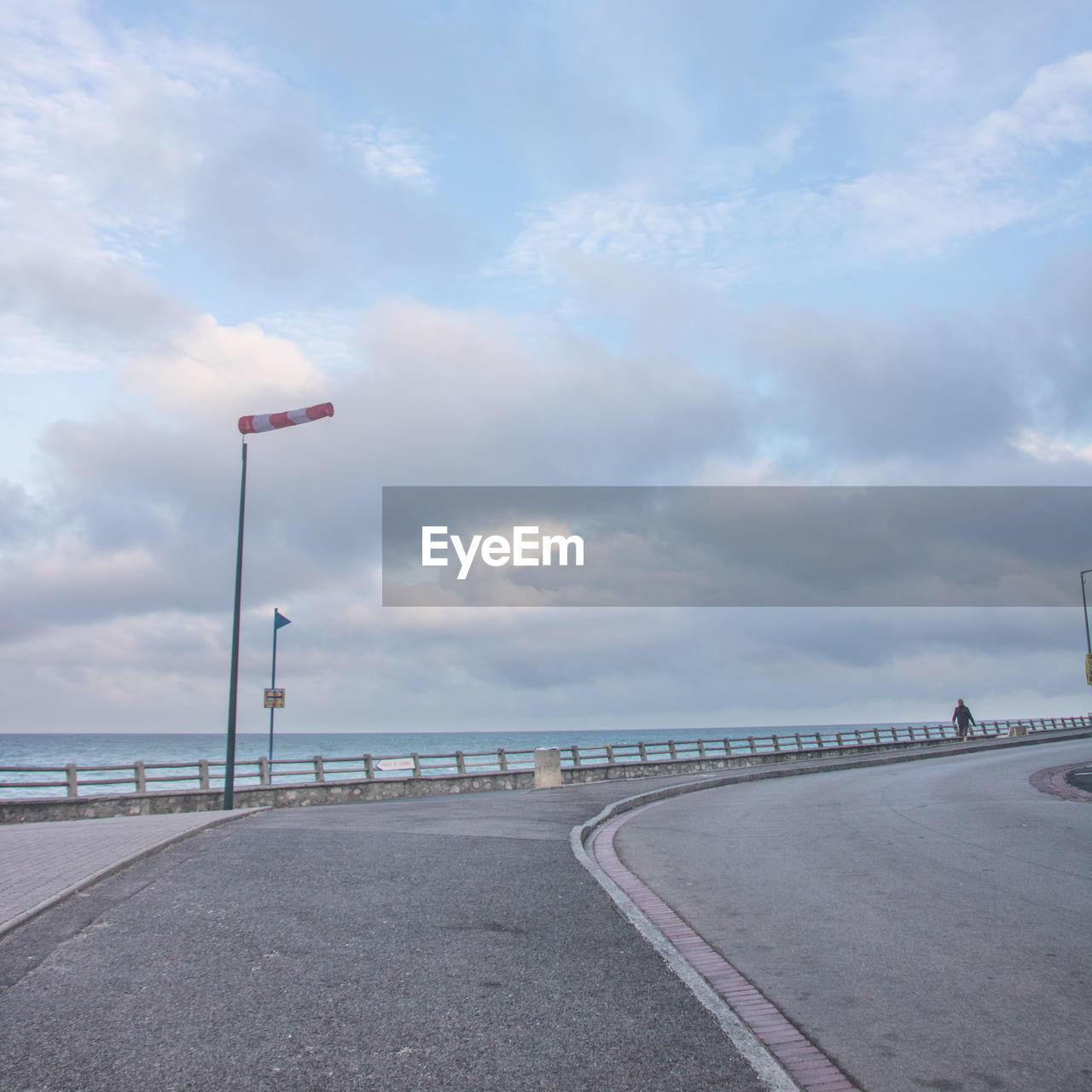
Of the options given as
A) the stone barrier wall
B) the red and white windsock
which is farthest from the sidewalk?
the red and white windsock

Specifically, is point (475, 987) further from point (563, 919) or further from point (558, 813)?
point (558, 813)

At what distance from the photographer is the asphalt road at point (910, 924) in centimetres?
516

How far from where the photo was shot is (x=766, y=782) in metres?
28.9

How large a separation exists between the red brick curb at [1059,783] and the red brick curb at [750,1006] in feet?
42.7

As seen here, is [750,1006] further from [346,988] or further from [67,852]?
[67,852]

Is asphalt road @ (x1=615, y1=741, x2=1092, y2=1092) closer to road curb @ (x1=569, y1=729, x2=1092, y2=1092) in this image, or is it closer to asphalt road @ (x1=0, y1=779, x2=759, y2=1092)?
road curb @ (x1=569, y1=729, x2=1092, y2=1092)

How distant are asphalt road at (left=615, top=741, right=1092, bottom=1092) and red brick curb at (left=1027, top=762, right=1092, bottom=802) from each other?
173 centimetres

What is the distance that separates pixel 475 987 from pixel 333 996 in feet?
2.78

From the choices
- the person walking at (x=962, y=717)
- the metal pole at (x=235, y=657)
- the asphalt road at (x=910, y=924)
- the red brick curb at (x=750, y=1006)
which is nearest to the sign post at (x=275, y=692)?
the metal pole at (x=235, y=657)

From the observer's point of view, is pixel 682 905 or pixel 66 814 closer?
pixel 682 905

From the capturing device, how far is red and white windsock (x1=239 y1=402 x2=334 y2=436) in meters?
19.9

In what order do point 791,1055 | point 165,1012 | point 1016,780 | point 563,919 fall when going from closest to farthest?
1. point 791,1055
2. point 165,1012
3. point 563,919
4. point 1016,780

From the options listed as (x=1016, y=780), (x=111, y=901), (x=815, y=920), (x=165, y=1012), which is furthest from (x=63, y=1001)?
(x=1016, y=780)

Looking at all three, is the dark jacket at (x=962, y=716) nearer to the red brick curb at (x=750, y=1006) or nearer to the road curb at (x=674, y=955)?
the road curb at (x=674, y=955)
